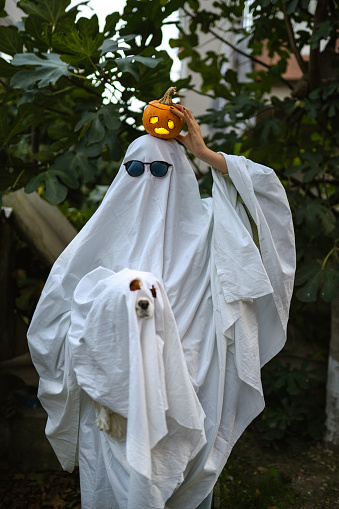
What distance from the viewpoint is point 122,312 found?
180 cm

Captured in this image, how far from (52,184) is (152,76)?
817mm

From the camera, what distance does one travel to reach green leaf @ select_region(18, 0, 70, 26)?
281cm

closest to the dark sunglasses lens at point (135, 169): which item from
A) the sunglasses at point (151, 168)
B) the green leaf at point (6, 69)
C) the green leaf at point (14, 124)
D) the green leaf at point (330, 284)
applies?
the sunglasses at point (151, 168)

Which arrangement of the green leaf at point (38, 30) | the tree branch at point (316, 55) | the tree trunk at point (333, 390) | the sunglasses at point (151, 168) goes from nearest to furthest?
the sunglasses at point (151, 168) → the green leaf at point (38, 30) → the tree branch at point (316, 55) → the tree trunk at point (333, 390)

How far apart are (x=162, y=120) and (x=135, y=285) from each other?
804 mm

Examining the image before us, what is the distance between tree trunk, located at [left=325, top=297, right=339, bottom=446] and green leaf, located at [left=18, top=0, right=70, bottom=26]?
2406 mm

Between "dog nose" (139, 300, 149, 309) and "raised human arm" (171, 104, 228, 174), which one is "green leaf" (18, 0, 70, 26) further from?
"dog nose" (139, 300, 149, 309)

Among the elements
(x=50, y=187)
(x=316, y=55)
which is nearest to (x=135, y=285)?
(x=50, y=187)

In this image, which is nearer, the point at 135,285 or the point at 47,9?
the point at 135,285

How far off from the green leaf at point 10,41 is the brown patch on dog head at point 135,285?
69.9 inches

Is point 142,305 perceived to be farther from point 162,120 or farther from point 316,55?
point 316,55

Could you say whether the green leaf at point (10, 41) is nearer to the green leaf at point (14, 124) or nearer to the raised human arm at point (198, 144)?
the green leaf at point (14, 124)

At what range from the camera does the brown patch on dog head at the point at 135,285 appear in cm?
181

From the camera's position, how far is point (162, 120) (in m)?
2.23
